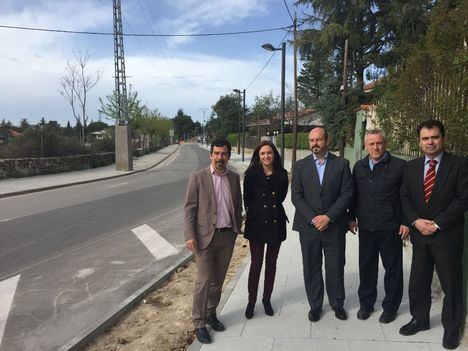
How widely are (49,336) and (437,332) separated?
3.46 metres

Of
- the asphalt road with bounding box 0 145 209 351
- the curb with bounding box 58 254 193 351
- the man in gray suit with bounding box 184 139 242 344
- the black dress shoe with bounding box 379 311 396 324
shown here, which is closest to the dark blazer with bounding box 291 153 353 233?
the man in gray suit with bounding box 184 139 242 344

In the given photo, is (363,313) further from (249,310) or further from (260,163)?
(260,163)

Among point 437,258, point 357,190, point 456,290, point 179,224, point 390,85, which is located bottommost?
point 179,224

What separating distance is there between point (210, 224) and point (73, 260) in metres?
3.74

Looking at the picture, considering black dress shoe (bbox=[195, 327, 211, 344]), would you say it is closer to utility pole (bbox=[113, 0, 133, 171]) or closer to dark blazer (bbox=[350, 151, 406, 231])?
dark blazer (bbox=[350, 151, 406, 231])

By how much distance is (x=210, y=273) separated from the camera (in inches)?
156

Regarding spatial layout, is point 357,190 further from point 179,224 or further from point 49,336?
point 179,224

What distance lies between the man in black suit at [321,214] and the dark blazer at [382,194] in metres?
0.16

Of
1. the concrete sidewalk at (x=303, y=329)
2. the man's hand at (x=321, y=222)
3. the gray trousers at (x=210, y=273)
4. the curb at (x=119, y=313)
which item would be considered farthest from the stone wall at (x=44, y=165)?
the man's hand at (x=321, y=222)

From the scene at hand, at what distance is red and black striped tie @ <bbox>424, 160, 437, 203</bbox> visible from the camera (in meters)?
3.54

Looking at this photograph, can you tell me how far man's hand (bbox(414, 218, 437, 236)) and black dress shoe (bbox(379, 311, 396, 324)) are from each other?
3.19 ft

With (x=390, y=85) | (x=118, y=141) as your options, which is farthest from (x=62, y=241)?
(x=118, y=141)

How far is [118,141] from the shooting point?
2744 centimetres

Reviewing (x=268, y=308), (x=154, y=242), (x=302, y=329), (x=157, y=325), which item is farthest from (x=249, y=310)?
(x=154, y=242)
